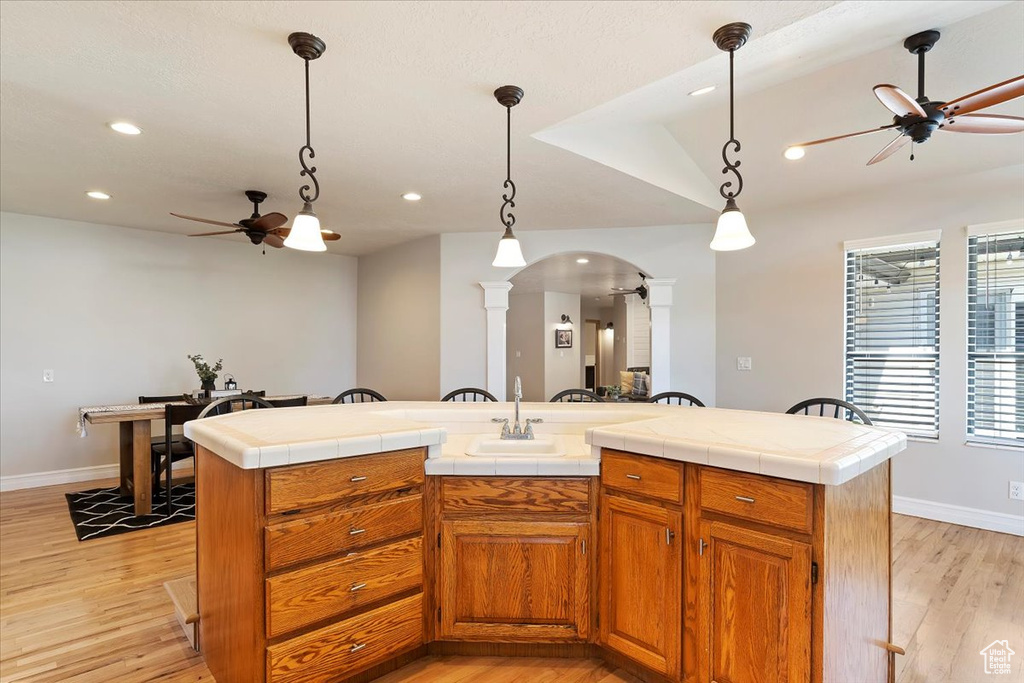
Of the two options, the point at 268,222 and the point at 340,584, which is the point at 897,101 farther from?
the point at 268,222

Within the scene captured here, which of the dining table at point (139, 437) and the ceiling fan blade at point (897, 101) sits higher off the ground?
the ceiling fan blade at point (897, 101)

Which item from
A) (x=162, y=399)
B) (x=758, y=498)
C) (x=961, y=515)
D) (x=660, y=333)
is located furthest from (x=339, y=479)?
(x=961, y=515)

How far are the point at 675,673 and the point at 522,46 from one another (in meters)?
2.36

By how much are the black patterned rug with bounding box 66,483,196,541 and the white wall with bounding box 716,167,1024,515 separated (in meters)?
4.71

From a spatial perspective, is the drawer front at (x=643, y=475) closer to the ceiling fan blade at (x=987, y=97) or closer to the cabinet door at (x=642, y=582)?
the cabinet door at (x=642, y=582)

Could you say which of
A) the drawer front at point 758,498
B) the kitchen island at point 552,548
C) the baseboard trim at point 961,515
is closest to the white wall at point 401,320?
the kitchen island at point 552,548

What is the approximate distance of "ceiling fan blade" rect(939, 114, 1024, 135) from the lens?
2232mm

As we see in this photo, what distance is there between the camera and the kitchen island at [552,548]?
155 centimetres

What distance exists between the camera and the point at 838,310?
13.3 feet

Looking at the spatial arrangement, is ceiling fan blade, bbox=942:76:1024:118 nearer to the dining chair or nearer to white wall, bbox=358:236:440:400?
white wall, bbox=358:236:440:400

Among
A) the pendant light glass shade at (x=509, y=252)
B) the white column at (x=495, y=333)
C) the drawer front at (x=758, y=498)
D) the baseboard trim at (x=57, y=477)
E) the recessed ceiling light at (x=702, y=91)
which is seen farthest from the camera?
the white column at (x=495, y=333)

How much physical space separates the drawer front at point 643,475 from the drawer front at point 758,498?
0.32 ft

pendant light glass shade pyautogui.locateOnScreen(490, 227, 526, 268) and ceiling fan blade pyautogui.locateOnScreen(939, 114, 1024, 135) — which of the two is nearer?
ceiling fan blade pyautogui.locateOnScreen(939, 114, 1024, 135)

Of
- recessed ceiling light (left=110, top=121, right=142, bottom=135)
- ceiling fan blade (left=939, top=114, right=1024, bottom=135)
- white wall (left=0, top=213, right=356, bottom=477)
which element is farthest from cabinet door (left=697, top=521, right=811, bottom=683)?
white wall (left=0, top=213, right=356, bottom=477)
